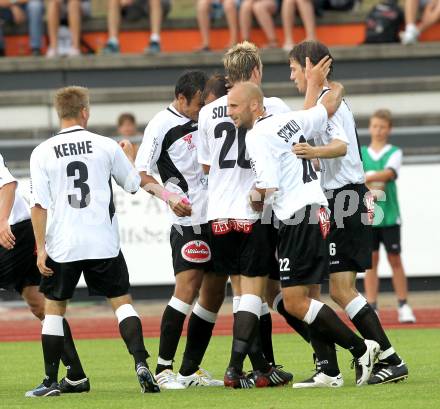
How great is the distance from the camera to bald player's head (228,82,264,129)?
812cm

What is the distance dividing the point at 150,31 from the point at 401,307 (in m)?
8.30

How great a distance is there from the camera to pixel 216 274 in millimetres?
8938

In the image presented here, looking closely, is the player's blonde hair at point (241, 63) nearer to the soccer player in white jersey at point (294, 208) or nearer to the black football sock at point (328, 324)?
the soccer player in white jersey at point (294, 208)

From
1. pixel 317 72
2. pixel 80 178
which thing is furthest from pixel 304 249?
pixel 80 178

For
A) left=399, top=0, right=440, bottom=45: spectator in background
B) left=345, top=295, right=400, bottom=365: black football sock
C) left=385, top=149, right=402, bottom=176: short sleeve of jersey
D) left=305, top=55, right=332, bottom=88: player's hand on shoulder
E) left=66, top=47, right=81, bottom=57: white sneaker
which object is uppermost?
left=399, top=0, right=440, bottom=45: spectator in background

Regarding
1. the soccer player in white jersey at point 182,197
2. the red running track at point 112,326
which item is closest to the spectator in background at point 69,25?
the red running track at point 112,326

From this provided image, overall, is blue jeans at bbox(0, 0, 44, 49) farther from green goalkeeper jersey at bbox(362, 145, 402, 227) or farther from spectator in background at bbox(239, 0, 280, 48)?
green goalkeeper jersey at bbox(362, 145, 402, 227)

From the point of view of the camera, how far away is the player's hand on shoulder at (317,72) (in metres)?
8.31

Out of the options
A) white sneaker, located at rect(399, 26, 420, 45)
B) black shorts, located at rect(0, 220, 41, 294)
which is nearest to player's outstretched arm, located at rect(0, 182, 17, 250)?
black shorts, located at rect(0, 220, 41, 294)

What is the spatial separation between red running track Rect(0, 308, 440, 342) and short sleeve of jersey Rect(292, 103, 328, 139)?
196 inches

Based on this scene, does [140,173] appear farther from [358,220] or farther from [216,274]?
[358,220]

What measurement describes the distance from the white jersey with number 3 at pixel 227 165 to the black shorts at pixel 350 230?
63 cm

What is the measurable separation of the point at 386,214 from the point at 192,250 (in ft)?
16.6

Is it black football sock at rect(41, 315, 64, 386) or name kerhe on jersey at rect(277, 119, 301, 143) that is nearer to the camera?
name kerhe on jersey at rect(277, 119, 301, 143)
